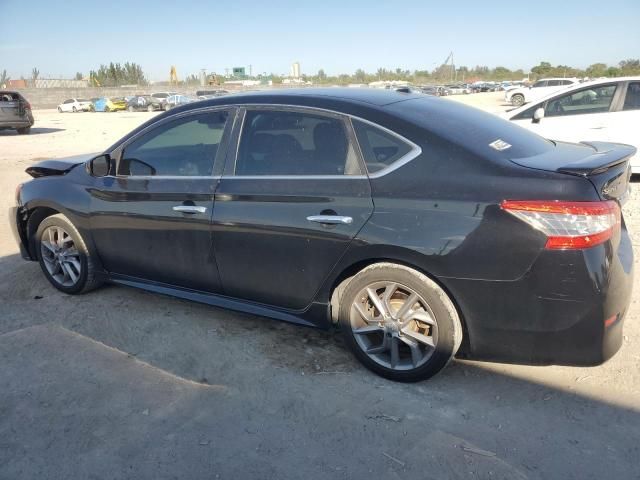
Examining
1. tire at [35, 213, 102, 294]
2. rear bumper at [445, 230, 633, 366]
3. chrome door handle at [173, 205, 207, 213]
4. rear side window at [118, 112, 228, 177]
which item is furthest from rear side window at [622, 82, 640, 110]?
tire at [35, 213, 102, 294]

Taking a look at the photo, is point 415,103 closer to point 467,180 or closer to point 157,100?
point 467,180

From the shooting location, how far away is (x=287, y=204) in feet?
10.4

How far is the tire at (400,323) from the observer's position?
2.85 m

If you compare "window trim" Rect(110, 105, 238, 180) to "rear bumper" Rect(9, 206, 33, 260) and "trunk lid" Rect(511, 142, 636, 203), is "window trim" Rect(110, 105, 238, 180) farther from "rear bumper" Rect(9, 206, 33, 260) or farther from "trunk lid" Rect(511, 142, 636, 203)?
"trunk lid" Rect(511, 142, 636, 203)

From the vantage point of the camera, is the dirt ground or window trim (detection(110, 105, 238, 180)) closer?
the dirt ground

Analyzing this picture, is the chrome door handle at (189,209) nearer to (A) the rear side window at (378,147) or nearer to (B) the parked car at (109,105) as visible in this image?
(A) the rear side window at (378,147)

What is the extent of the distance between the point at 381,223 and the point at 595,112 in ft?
22.5

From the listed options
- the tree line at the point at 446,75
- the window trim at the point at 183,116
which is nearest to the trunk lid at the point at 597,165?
the window trim at the point at 183,116

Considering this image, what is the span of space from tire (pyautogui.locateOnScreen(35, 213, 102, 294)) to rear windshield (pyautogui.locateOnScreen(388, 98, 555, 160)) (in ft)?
8.95

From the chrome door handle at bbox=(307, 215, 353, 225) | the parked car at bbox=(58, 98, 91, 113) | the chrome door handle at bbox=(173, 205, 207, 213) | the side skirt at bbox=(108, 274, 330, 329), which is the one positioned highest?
the chrome door handle at bbox=(307, 215, 353, 225)

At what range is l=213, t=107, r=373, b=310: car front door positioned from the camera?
3035mm

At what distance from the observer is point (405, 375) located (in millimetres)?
3029

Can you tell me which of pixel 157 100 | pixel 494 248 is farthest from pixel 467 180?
pixel 157 100

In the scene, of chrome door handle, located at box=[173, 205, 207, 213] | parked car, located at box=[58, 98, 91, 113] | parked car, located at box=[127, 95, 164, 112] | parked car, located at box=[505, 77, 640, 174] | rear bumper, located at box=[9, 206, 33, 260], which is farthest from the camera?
parked car, located at box=[58, 98, 91, 113]
